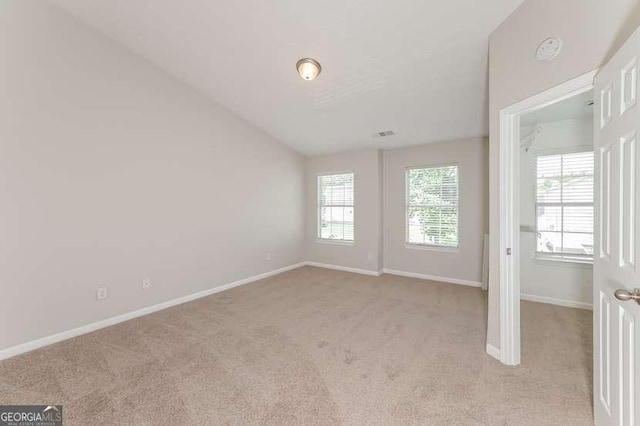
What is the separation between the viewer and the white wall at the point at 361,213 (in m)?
4.96

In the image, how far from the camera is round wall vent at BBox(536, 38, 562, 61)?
1697mm

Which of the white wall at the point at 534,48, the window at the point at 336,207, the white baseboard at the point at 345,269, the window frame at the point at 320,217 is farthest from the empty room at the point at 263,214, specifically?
the window at the point at 336,207

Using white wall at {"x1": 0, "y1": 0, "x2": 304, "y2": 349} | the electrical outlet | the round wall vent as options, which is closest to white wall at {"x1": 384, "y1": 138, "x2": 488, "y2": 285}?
the round wall vent

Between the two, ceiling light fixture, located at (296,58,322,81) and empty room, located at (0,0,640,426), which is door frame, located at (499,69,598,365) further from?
ceiling light fixture, located at (296,58,322,81)

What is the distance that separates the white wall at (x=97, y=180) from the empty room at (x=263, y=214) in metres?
0.02

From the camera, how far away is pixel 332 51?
2711 mm

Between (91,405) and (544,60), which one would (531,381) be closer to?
(544,60)

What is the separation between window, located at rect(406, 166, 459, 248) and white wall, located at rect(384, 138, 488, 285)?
12cm

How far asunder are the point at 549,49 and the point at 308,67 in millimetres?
2047

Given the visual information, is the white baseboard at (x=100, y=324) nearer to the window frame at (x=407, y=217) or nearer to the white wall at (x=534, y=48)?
the window frame at (x=407, y=217)

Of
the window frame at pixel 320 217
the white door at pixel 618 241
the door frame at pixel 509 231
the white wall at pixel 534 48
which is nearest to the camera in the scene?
the white door at pixel 618 241

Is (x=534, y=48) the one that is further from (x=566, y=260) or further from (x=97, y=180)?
(x=97, y=180)

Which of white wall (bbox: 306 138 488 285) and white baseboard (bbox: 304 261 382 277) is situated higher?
white wall (bbox: 306 138 488 285)

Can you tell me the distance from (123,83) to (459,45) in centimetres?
362
